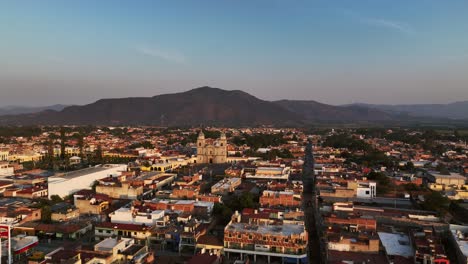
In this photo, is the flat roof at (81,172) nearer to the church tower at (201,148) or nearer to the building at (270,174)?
the church tower at (201,148)

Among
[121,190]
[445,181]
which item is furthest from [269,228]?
[445,181]

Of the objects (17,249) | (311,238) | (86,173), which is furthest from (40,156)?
(311,238)

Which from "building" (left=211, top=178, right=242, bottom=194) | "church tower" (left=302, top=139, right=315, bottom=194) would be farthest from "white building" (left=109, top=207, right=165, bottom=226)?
"church tower" (left=302, top=139, right=315, bottom=194)

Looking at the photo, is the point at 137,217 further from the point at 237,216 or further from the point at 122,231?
the point at 237,216

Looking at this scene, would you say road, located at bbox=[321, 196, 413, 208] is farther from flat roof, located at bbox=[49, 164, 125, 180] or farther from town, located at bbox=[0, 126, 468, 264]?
flat roof, located at bbox=[49, 164, 125, 180]

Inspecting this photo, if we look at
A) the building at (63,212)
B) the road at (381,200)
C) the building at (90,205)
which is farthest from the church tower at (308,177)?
Answer: the building at (63,212)

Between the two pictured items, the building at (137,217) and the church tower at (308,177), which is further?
the church tower at (308,177)
